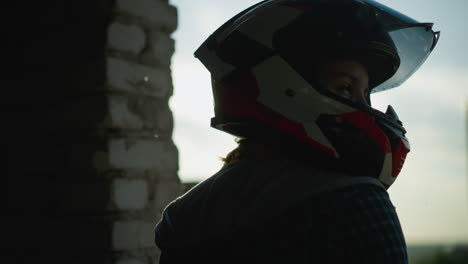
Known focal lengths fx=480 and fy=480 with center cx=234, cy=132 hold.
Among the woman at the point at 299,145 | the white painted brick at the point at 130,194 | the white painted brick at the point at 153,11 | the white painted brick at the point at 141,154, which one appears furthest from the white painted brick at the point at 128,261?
the white painted brick at the point at 153,11

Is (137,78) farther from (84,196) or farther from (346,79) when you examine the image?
(346,79)

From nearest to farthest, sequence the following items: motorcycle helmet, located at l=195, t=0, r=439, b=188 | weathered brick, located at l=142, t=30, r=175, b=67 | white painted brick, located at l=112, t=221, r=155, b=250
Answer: motorcycle helmet, located at l=195, t=0, r=439, b=188, white painted brick, located at l=112, t=221, r=155, b=250, weathered brick, located at l=142, t=30, r=175, b=67

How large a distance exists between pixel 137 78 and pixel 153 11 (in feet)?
0.90

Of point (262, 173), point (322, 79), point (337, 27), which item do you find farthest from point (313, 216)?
point (337, 27)

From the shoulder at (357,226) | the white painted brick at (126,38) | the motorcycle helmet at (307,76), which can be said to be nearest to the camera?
the shoulder at (357,226)

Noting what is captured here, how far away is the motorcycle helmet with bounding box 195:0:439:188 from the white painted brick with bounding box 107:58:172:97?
0.42 meters

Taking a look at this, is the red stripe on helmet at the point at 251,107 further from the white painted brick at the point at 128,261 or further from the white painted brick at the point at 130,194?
the white painted brick at the point at 128,261

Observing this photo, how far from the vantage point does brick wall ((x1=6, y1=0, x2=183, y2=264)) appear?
5.11ft

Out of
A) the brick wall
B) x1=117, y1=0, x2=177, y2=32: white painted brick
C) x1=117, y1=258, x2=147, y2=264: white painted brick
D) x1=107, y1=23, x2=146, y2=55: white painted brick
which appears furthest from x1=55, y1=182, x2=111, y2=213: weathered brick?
x1=117, y1=0, x2=177, y2=32: white painted brick

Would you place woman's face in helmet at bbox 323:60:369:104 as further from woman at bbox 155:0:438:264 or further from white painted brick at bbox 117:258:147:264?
white painted brick at bbox 117:258:147:264

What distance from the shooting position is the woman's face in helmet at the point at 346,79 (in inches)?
42.6

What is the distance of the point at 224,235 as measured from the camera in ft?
3.05

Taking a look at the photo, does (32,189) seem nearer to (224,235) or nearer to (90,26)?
(90,26)

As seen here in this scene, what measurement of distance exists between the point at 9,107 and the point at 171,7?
745mm
